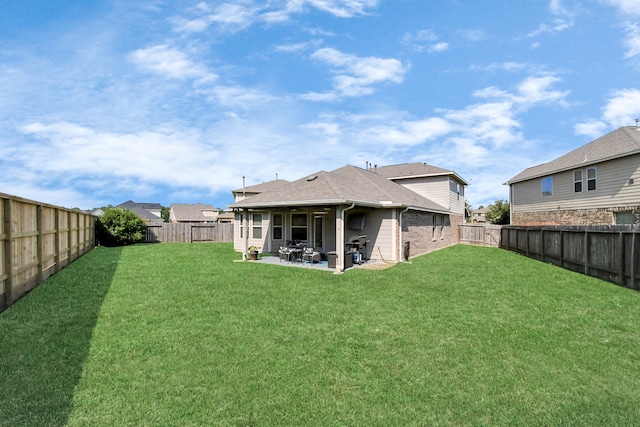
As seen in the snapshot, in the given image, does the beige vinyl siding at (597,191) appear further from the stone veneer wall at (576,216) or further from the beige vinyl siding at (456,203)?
the beige vinyl siding at (456,203)

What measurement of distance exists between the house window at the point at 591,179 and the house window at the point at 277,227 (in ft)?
56.4

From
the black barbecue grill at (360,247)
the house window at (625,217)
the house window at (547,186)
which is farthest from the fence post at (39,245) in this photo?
the house window at (547,186)

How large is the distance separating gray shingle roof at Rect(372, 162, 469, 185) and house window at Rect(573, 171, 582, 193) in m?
6.71

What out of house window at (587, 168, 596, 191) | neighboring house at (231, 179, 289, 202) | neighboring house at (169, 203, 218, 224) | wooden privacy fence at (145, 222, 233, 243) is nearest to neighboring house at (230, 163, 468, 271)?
house window at (587, 168, 596, 191)

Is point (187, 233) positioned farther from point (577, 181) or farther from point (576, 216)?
point (577, 181)

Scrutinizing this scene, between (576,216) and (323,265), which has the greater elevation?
(576,216)

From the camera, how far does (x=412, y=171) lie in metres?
24.2

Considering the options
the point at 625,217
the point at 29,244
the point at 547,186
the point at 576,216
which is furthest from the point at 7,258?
the point at 547,186

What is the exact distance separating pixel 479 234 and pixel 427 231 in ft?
23.6

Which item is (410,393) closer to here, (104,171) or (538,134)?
(538,134)

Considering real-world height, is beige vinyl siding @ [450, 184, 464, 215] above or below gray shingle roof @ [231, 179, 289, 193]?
below

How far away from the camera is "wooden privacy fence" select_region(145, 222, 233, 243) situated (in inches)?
974

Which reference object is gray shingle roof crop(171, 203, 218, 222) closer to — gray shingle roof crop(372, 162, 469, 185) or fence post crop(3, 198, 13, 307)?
gray shingle roof crop(372, 162, 469, 185)

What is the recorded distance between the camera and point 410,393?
343 cm
